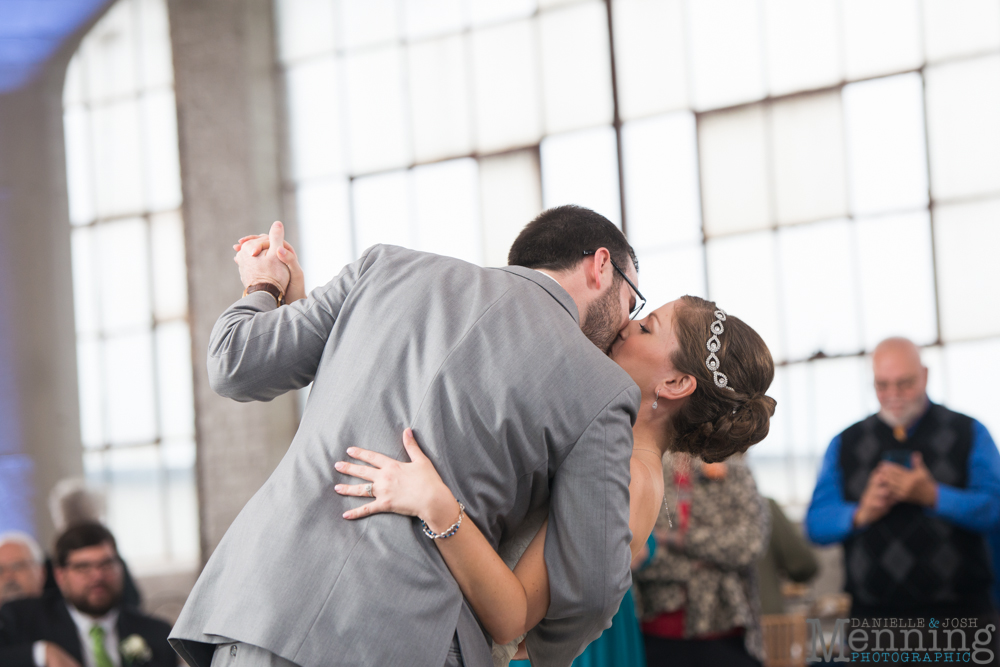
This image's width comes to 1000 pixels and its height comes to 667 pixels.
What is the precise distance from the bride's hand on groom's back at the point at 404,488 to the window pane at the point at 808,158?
15.3 feet

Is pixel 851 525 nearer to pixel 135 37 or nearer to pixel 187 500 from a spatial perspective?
pixel 187 500

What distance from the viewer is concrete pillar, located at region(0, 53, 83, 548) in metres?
6.69

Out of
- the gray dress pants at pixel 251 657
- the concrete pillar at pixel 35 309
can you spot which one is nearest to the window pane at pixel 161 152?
the concrete pillar at pixel 35 309

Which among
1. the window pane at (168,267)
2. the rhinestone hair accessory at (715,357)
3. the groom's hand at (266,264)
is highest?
the window pane at (168,267)

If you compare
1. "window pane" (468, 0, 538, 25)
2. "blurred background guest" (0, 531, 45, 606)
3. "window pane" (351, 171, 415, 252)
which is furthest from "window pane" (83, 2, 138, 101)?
"blurred background guest" (0, 531, 45, 606)

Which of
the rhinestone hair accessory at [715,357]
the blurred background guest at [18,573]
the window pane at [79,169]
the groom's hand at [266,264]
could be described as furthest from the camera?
the window pane at [79,169]

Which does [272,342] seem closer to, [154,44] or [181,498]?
[181,498]

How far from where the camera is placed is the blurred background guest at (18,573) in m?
4.88

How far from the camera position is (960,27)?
5.16m

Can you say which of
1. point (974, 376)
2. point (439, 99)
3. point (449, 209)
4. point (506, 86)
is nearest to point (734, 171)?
point (506, 86)

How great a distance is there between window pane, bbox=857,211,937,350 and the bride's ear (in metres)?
3.63

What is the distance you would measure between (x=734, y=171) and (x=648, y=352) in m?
3.89

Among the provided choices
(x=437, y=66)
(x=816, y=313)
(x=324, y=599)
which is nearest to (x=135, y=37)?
(x=437, y=66)

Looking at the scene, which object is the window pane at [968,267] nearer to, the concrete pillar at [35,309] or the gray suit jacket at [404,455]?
the gray suit jacket at [404,455]
